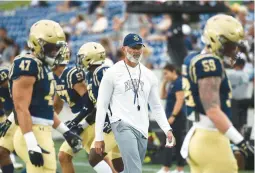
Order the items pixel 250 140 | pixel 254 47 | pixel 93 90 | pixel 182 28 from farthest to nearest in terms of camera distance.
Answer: pixel 182 28 < pixel 254 47 < pixel 250 140 < pixel 93 90

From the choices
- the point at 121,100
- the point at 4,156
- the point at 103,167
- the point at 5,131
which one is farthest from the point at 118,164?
the point at 121,100

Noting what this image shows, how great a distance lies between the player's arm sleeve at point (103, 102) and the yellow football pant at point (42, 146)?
599mm

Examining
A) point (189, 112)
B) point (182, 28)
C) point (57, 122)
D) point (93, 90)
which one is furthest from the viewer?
point (182, 28)

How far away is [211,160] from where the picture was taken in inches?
232

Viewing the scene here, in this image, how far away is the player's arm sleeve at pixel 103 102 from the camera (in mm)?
7340

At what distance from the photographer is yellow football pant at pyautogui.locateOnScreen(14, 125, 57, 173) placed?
6.65 meters

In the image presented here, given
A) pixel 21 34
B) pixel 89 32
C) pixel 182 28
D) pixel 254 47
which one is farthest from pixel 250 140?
pixel 21 34

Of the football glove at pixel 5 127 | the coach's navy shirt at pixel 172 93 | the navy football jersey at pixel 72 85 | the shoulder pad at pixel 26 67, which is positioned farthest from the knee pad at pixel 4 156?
the coach's navy shirt at pixel 172 93

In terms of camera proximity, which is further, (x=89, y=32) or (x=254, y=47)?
(x=89, y=32)

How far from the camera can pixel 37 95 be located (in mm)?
6812

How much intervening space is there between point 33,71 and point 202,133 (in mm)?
1561

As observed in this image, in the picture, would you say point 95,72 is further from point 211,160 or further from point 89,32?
point 89,32

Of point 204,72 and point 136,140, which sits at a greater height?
point 204,72

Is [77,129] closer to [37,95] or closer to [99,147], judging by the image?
[99,147]
